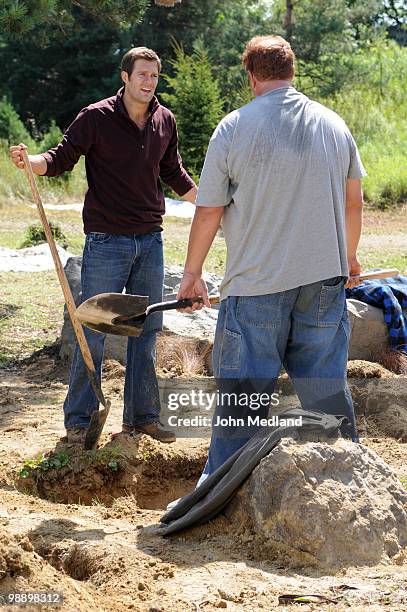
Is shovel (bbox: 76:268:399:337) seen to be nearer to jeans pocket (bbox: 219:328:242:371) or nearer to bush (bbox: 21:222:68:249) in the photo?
jeans pocket (bbox: 219:328:242:371)

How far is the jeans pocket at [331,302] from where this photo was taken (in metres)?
4.00

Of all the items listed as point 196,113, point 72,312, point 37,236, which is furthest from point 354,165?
point 196,113

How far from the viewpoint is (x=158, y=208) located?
505 centimetres

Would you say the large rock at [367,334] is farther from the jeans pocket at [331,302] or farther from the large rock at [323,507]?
the large rock at [323,507]

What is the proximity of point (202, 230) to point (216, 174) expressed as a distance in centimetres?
25

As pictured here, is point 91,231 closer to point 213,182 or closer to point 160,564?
point 213,182

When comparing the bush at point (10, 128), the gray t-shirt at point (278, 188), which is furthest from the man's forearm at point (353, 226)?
the bush at point (10, 128)

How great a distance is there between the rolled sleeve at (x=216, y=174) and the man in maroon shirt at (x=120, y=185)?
1051 mm

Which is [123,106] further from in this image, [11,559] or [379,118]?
[379,118]

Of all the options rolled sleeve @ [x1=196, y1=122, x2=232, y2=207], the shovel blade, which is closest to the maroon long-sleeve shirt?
the shovel blade

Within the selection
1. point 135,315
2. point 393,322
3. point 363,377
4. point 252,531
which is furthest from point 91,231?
point 393,322

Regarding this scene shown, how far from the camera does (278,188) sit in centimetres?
388

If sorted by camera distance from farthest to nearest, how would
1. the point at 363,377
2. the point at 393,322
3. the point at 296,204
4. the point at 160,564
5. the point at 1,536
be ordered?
the point at 393,322 < the point at 363,377 < the point at 296,204 < the point at 160,564 < the point at 1,536

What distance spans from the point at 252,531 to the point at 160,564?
1.37 feet
